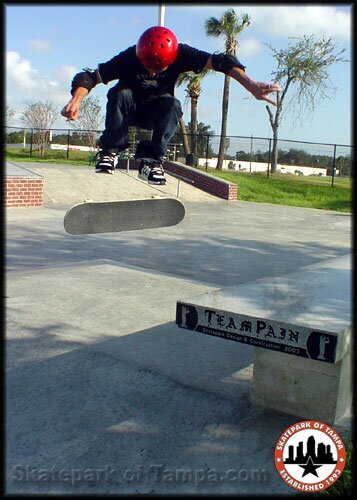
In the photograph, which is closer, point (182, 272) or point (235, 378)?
point (235, 378)

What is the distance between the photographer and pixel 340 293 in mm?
4539

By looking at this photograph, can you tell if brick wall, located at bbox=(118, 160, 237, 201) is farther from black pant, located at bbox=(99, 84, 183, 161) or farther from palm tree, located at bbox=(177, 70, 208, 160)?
black pant, located at bbox=(99, 84, 183, 161)

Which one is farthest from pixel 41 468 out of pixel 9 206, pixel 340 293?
pixel 9 206

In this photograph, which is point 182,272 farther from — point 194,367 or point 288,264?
point 194,367

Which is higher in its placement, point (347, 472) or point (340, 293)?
point (340, 293)

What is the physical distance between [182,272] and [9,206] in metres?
8.34

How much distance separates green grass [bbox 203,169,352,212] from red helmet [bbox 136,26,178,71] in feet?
68.4

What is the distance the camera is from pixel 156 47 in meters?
3.47

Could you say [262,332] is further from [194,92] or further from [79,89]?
[194,92]

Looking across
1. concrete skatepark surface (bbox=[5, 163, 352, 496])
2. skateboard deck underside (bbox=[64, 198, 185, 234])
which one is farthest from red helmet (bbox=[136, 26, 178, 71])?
concrete skatepark surface (bbox=[5, 163, 352, 496])

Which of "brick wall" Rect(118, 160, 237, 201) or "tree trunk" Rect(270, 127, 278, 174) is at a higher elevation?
"tree trunk" Rect(270, 127, 278, 174)

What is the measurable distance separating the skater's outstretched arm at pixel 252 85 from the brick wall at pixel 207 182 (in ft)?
62.4

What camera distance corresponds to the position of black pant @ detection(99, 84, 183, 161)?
4.03m

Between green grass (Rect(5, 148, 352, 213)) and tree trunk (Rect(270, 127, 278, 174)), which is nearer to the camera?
green grass (Rect(5, 148, 352, 213))
